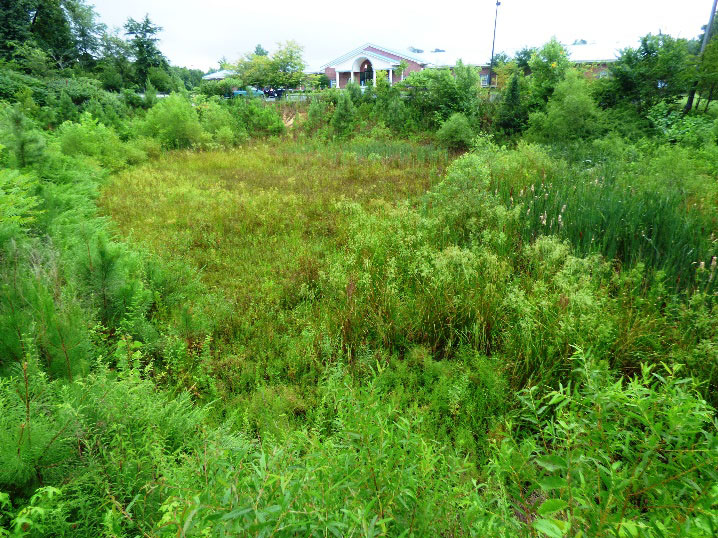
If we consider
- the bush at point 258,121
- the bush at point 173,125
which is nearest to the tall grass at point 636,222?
the bush at point 173,125

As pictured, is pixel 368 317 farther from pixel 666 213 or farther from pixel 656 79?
pixel 656 79

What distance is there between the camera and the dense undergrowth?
136 cm

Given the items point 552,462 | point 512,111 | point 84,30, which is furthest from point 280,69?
point 552,462

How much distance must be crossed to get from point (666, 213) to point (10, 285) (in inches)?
247

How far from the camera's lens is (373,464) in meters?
1.42

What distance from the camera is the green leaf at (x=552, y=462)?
3.90 feet

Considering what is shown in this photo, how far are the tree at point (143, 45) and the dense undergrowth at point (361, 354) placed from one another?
1123 inches

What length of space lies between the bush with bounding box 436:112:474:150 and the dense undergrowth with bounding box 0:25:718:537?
5894 millimetres

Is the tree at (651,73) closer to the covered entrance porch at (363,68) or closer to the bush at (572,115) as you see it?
the bush at (572,115)

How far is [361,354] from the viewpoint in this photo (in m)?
3.67

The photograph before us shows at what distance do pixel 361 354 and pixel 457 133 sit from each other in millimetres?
13762

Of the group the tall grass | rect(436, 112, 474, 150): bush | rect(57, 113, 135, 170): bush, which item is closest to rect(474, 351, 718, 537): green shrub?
the tall grass

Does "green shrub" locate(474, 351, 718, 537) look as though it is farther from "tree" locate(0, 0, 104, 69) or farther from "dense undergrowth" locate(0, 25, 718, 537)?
"tree" locate(0, 0, 104, 69)

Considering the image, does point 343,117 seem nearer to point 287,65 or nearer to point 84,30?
point 287,65
